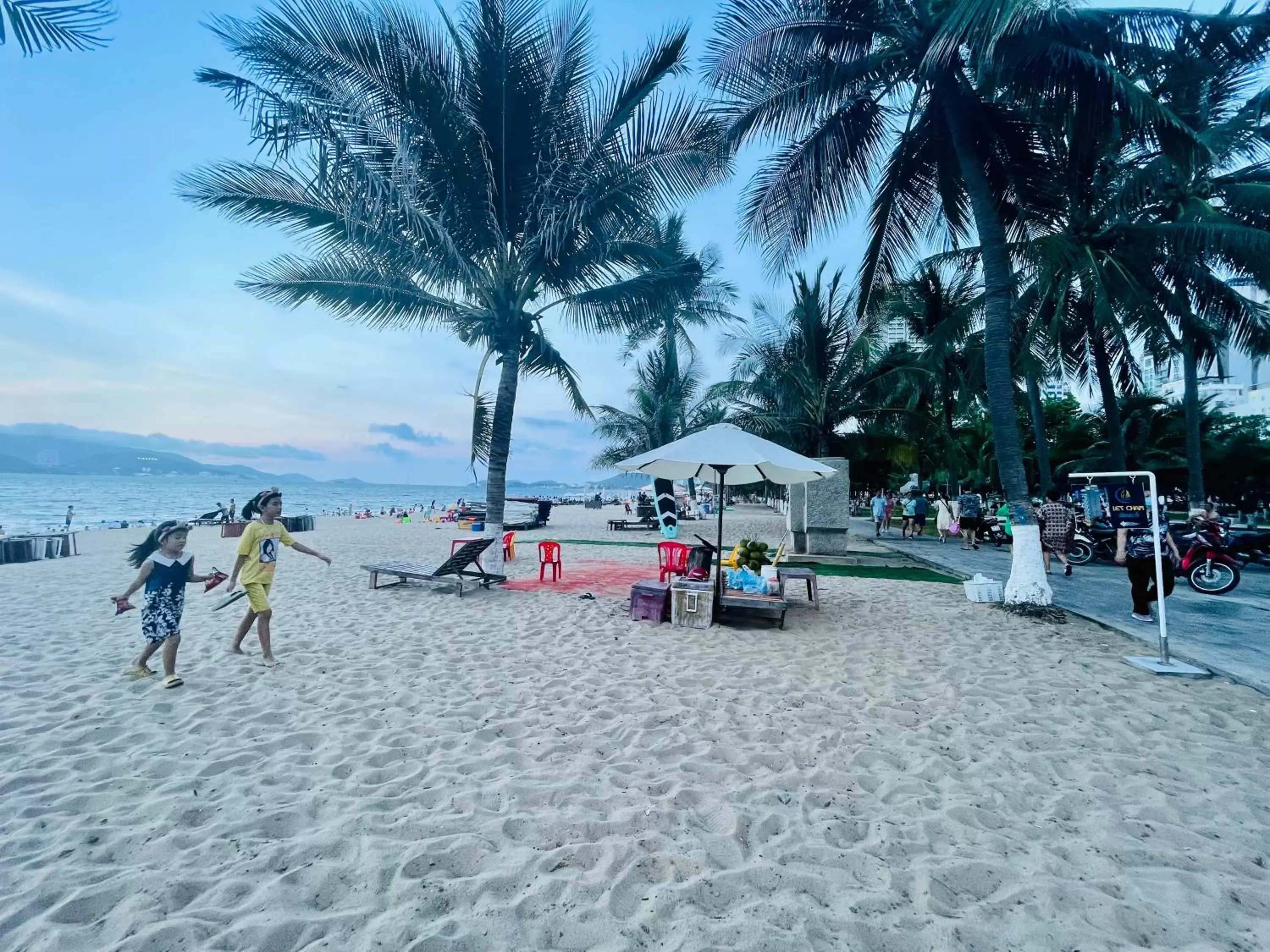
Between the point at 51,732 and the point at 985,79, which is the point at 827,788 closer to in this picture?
the point at 51,732

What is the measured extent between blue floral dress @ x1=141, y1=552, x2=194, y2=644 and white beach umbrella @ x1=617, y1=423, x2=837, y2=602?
4519 mm

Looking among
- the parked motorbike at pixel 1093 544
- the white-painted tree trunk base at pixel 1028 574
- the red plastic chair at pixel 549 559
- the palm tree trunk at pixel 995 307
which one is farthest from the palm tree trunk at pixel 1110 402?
the red plastic chair at pixel 549 559

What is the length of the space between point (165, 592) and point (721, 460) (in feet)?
16.6

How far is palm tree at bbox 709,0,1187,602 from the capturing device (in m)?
6.78

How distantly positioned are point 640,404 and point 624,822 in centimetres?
2635

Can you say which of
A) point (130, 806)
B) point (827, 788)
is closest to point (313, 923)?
point (130, 806)

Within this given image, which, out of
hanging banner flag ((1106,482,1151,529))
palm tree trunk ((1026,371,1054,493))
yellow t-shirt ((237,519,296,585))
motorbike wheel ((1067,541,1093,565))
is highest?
palm tree trunk ((1026,371,1054,493))

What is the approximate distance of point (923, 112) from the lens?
8.60m

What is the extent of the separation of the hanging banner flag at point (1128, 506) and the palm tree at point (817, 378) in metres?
12.2

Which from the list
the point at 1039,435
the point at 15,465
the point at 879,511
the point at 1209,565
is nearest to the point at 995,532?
the point at 1039,435

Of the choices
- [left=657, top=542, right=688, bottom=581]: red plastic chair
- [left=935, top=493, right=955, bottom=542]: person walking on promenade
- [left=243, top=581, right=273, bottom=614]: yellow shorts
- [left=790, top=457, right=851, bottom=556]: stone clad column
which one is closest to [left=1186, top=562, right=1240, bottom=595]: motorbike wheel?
[left=790, top=457, right=851, bottom=556]: stone clad column

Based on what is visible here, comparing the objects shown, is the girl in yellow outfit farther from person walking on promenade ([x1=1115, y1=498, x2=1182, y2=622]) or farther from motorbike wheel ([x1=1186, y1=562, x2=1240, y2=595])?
motorbike wheel ([x1=1186, y1=562, x2=1240, y2=595])

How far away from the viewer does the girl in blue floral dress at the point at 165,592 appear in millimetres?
4301

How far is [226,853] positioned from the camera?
7.87 ft
